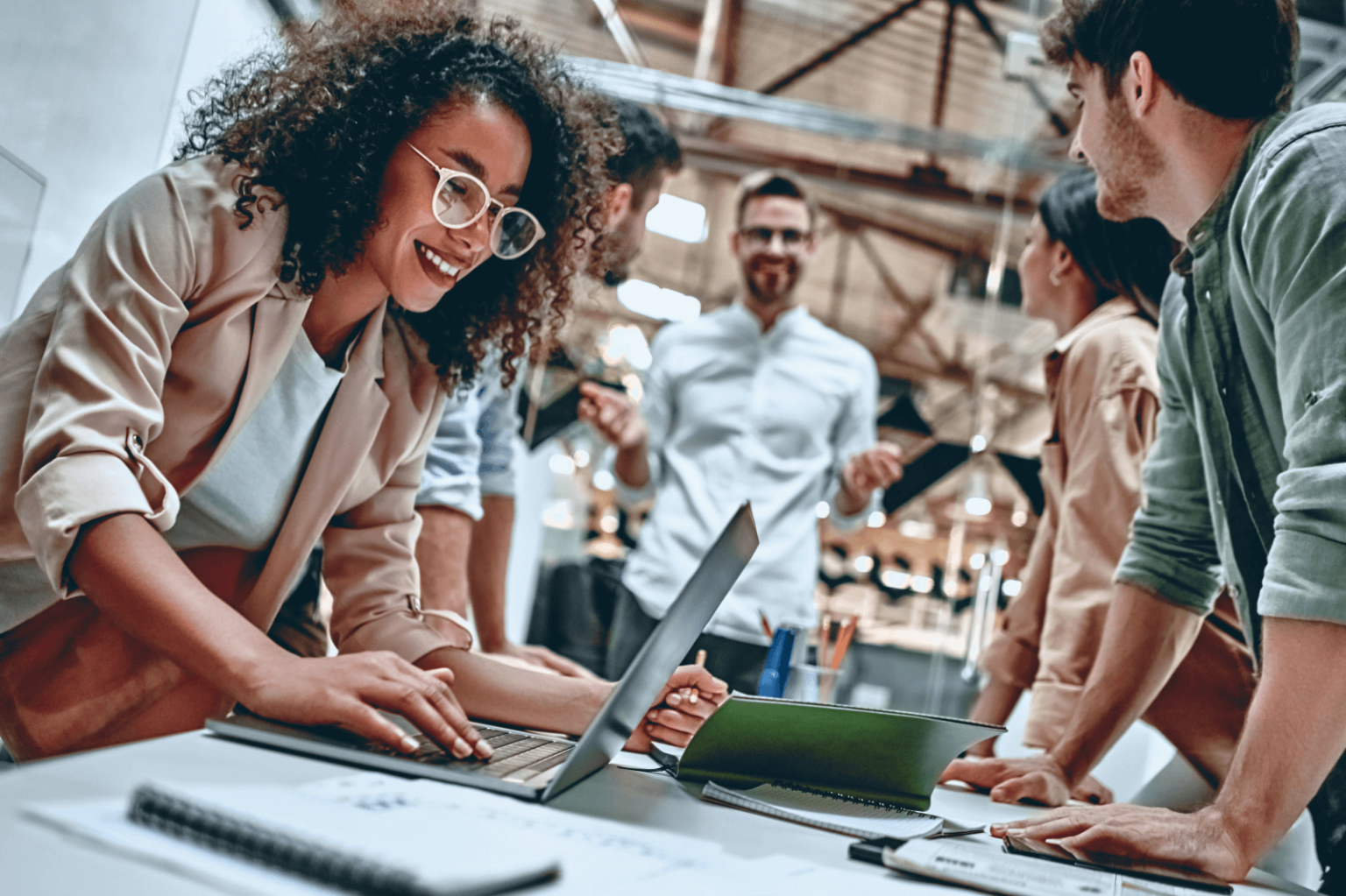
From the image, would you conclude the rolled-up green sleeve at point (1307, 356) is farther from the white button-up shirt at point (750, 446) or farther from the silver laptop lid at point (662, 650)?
the white button-up shirt at point (750, 446)

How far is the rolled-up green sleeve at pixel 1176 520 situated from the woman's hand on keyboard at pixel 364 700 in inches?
39.9

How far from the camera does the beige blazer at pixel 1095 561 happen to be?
1525mm

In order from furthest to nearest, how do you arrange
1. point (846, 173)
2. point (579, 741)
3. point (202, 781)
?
point (846, 173)
point (579, 741)
point (202, 781)

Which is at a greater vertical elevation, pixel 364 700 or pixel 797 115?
pixel 797 115

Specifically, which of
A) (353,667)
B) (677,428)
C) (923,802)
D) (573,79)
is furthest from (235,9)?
(923,802)

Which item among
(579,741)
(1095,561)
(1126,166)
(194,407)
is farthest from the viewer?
(1095,561)

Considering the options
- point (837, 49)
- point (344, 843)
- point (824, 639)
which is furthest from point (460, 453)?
point (837, 49)

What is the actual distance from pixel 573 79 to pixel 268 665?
41.0 inches

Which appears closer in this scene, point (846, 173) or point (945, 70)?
point (945, 70)

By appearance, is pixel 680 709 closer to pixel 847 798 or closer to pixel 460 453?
pixel 847 798

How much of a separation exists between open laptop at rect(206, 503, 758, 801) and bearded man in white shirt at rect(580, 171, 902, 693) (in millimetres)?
1556

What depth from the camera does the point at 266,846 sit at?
0.46 meters

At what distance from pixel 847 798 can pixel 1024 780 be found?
16.5 inches

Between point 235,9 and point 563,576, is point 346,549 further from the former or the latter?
point 563,576
